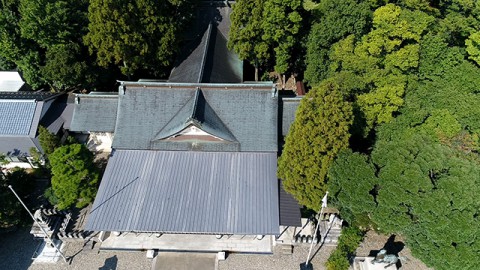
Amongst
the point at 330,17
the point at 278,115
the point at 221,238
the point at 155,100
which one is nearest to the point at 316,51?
the point at 330,17

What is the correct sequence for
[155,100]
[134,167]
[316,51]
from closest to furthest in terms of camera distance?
[134,167]
[155,100]
[316,51]

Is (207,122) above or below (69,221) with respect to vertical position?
above

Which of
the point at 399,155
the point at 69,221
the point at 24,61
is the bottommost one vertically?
the point at 69,221

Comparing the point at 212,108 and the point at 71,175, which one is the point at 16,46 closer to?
the point at 71,175

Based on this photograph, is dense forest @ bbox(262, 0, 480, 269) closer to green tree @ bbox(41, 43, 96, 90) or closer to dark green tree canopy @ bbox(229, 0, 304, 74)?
dark green tree canopy @ bbox(229, 0, 304, 74)

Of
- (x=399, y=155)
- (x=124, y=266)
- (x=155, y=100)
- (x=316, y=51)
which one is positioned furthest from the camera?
(x=316, y=51)

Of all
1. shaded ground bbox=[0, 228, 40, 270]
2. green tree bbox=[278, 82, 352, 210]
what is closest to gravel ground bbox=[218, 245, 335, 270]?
green tree bbox=[278, 82, 352, 210]

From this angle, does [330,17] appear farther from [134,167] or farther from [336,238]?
[134,167]
